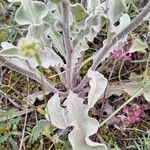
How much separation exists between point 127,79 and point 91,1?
38 cm

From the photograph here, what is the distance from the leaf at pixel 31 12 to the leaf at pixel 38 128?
42 centimetres

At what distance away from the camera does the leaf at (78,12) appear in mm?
1853

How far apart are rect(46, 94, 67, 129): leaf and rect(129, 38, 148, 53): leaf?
404mm

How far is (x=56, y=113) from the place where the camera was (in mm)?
1769

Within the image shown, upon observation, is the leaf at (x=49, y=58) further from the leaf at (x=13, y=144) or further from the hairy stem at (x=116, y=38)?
the leaf at (x=13, y=144)

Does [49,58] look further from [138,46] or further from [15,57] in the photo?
[138,46]

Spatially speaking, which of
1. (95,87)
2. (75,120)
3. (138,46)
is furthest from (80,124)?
(138,46)

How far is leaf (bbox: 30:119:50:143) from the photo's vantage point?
1698 mm

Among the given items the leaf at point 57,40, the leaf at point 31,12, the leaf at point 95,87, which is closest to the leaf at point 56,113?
the leaf at point 95,87

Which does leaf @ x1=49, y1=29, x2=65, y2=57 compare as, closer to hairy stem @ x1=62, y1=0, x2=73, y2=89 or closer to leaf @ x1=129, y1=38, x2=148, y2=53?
hairy stem @ x1=62, y1=0, x2=73, y2=89

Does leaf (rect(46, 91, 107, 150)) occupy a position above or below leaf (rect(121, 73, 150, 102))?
below

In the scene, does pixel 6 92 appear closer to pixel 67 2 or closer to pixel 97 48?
pixel 97 48

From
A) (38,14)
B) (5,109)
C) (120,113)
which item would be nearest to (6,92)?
(5,109)

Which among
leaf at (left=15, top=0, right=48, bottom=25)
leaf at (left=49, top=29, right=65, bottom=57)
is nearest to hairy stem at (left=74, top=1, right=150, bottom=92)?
leaf at (left=49, top=29, right=65, bottom=57)
